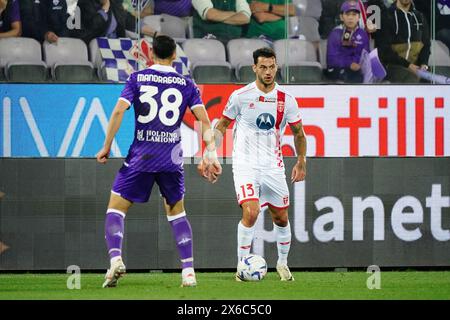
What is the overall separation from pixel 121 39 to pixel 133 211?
2.06 meters

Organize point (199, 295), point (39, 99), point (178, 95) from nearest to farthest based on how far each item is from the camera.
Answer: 1. point (199, 295)
2. point (178, 95)
3. point (39, 99)

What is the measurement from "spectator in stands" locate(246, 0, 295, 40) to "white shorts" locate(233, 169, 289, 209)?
108 inches

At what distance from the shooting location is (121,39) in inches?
548

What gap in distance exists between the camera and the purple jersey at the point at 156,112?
10297 mm

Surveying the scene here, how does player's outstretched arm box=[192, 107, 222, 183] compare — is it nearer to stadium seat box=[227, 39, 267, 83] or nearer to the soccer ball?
the soccer ball

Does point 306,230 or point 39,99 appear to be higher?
point 39,99

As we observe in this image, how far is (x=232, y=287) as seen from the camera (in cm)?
1070

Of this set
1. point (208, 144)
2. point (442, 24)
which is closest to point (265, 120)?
point (208, 144)

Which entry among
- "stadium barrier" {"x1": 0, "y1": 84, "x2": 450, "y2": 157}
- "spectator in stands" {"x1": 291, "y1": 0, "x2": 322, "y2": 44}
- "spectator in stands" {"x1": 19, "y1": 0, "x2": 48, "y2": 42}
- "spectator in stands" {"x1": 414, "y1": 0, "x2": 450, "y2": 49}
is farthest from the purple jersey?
"spectator in stands" {"x1": 414, "y1": 0, "x2": 450, "y2": 49}

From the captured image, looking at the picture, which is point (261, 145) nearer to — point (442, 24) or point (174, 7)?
point (174, 7)

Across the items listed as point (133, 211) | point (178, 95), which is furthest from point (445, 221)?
point (178, 95)

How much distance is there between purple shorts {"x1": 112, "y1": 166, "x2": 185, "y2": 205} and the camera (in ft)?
34.0

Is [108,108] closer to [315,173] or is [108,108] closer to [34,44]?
[34,44]

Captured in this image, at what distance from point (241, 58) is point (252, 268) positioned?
3634 mm
